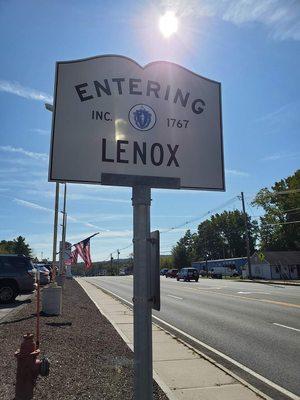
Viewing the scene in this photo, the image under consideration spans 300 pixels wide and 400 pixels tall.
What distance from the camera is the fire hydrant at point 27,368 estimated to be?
15.1 feet

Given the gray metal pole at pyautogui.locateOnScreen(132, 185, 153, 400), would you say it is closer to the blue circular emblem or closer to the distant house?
the blue circular emblem

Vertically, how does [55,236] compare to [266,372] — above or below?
above

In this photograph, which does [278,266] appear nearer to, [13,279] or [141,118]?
[13,279]

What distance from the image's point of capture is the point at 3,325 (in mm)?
11203

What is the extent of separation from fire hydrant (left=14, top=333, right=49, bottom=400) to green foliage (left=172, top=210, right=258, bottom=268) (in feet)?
441

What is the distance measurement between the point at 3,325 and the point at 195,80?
9463mm

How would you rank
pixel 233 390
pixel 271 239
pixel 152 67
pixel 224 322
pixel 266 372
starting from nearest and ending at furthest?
pixel 152 67
pixel 233 390
pixel 266 372
pixel 224 322
pixel 271 239

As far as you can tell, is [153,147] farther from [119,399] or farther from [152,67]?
[119,399]

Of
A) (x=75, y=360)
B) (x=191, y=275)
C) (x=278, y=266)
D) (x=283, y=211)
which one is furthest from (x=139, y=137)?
(x=283, y=211)

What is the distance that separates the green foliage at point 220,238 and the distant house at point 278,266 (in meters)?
64.5

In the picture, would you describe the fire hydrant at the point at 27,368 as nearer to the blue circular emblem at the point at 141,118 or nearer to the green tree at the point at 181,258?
the blue circular emblem at the point at 141,118

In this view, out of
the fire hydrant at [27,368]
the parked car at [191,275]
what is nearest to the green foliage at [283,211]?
the parked car at [191,275]

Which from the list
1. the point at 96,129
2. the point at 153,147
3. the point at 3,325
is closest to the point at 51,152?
the point at 96,129

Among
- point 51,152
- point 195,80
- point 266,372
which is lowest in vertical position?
point 266,372
